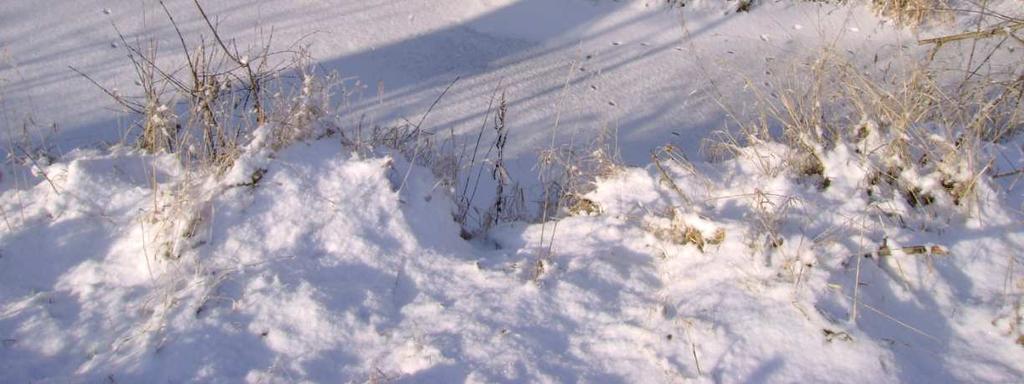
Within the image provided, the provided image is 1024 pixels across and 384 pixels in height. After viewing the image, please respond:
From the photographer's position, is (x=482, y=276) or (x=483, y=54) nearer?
(x=482, y=276)

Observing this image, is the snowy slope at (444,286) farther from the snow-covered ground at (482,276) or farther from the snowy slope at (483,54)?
the snowy slope at (483,54)

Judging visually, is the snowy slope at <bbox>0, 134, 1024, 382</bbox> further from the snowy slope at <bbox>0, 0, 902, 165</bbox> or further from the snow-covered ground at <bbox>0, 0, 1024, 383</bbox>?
the snowy slope at <bbox>0, 0, 902, 165</bbox>

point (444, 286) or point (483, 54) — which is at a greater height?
point (483, 54)

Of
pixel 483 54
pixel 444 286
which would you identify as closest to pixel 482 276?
pixel 444 286

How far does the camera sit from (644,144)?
418 cm

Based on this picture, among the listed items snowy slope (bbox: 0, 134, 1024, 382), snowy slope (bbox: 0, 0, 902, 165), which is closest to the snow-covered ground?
snowy slope (bbox: 0, 134, 1024, 382)

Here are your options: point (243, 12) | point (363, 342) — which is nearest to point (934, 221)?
point (363, 342)

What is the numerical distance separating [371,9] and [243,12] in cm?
78

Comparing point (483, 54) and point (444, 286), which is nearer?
point (444, 286)

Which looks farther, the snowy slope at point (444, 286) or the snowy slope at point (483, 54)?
the snowy slope at point (483, 54)

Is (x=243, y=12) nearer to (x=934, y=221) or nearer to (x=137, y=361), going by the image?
(x=137, y=361)

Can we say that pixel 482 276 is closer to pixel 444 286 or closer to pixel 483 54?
pixel 444 286

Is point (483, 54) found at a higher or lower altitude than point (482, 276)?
higher

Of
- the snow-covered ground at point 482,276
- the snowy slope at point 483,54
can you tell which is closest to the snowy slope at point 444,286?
the snow-covered ground at point 482,276
